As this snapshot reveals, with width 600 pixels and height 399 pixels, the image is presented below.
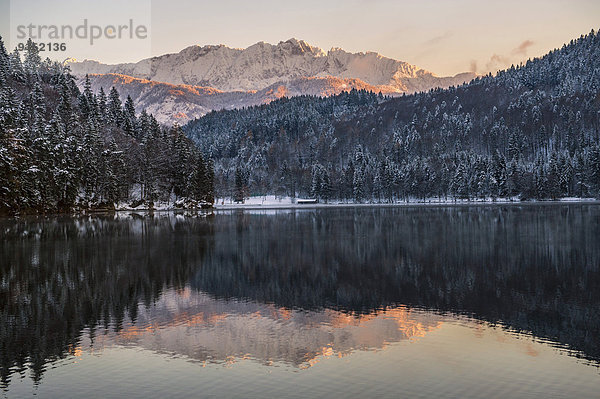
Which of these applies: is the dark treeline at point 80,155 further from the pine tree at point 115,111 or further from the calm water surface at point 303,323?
the calm water surface at point 303,323

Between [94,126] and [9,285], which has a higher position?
[94,126]

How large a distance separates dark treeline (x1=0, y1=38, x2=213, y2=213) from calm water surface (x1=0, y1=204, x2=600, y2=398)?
65844mm

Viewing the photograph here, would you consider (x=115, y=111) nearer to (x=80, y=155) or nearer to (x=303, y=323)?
(x=80, y=155)

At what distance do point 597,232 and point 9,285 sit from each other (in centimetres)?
6271

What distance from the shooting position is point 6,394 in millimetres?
15023

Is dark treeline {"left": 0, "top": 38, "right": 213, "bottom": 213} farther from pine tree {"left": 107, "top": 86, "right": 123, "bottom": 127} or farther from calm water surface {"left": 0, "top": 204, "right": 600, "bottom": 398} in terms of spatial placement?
calm water surface {"left": 0, "top": 204, "right": 600, "bottom": 398}

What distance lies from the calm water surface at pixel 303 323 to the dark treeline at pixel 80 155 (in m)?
65.8

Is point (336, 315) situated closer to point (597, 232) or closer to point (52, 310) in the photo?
point (52, 310)

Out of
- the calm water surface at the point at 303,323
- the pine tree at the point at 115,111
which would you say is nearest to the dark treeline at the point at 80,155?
the pine tree at the point at 115,111

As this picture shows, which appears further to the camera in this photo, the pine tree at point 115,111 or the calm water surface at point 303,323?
the pine tree at point 115,111

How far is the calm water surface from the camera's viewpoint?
52.6 ft

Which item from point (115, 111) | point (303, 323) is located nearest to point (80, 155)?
point (115, 111)

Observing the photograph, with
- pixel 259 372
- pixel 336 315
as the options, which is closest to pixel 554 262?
pixel 336 315

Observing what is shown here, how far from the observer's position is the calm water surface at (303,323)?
16.0 m
